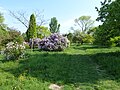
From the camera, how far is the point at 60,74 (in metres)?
13.5

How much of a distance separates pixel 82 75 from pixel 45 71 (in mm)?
1760

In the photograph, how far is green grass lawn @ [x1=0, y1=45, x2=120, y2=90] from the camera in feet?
37.8

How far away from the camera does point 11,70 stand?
554 inches

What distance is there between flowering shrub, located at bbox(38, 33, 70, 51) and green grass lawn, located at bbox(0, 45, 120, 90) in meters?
7.88

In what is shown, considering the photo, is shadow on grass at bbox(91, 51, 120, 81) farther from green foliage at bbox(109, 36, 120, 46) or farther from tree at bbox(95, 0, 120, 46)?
green foliage at bbox(109, 36, 120, 46)

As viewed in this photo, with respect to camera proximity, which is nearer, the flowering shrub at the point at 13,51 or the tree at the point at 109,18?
the flowering shrub at the point at 13,51

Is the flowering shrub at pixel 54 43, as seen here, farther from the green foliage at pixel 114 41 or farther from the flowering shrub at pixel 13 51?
the flowering shrub at pixel 13 51

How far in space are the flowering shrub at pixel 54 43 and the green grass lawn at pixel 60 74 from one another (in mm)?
7879

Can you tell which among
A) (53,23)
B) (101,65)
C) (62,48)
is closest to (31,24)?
(62,48)

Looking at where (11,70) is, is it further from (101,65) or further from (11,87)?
(101,65)

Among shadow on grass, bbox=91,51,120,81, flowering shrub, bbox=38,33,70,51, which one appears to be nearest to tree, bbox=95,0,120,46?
shadow on grass, bbox=91,51,120,81

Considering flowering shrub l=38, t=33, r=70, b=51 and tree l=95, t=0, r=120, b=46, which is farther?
flowering shrub l=38, t=33, r=70, b=51

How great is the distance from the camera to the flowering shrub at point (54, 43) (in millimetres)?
25109

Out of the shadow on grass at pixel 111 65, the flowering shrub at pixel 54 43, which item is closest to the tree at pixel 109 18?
the shadow on grass at pixel 111 65
